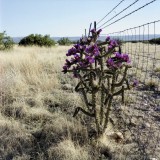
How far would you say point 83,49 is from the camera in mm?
3615

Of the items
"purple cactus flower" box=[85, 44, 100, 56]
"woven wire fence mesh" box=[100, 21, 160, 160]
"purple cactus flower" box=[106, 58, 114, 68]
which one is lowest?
"woven wire fence mesh" box=[100, 21, 160, 160]

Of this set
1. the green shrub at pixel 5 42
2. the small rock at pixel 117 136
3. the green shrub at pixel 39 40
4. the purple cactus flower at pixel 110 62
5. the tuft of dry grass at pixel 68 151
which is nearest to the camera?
the tuft of dry grass at pixel 68 151

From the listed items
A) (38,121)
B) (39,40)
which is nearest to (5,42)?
(39,40)

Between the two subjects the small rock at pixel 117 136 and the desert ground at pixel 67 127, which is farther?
the small rock at pixel 117 136

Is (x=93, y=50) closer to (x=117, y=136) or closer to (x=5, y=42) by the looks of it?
(x=117, y=136)

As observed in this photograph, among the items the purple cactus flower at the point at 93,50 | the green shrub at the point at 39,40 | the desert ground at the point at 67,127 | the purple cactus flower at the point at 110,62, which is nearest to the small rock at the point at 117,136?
the desert ground at the point at 67,127

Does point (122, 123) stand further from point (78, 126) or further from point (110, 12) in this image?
point (110, 12)

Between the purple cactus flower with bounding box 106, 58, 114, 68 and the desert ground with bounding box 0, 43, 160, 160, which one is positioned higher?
the purple cactus flower with bounding box 106, 58, 114, 68

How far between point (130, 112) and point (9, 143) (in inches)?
78.2

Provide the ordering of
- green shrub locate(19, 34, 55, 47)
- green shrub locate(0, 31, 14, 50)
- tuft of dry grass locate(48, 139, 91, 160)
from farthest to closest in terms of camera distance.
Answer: green shrub locate(19, 34, 55, 47), green shrub locate(0, 31, 14, 50), tuft of dry grass locate(48, 139, 91, 160)

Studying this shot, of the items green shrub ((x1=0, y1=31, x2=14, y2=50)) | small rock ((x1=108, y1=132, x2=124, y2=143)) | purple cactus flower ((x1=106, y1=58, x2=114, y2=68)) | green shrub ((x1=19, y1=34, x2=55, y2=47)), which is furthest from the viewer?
green shrub ((x1=19, y1=34, x2=55, y2=47))

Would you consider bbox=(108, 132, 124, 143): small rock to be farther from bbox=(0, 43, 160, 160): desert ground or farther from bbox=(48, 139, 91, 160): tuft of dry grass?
bbox=(48, 139, 91, 160): tuft of dry grass

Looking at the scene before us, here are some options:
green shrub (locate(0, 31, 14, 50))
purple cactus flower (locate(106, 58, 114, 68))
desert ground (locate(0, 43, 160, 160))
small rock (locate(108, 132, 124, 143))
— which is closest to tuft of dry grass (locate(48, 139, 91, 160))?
desert ground (locate(0, 43, 160, 160))

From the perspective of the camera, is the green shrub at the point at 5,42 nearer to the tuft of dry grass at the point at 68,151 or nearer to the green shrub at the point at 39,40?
the green shrub at the point at 39,40
